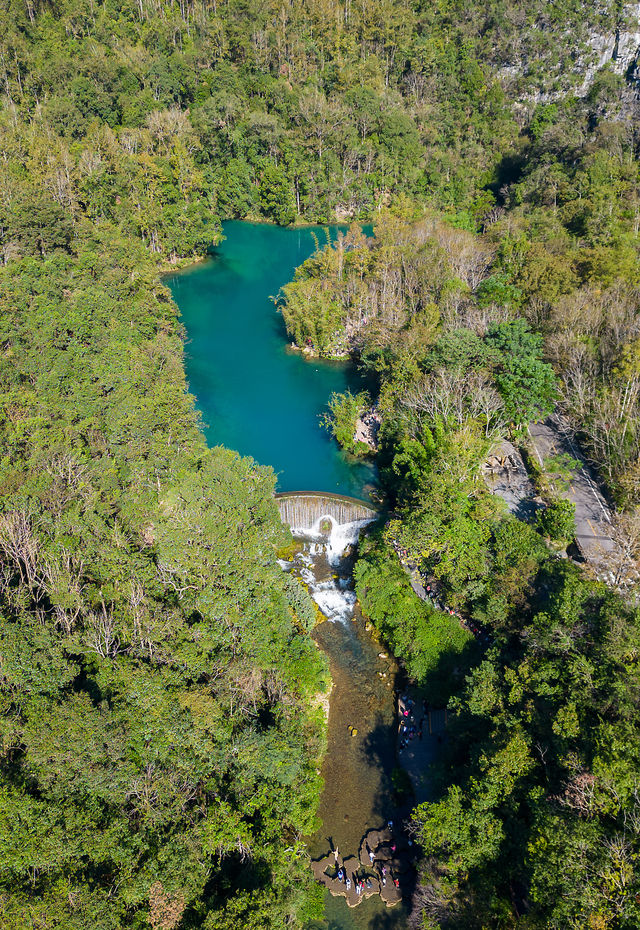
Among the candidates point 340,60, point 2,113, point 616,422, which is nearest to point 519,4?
point 340,60

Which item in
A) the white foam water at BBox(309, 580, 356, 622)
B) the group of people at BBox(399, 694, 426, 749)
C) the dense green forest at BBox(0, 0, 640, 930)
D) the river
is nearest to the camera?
the dense green forest at BBox(0, 0, 640, 930)

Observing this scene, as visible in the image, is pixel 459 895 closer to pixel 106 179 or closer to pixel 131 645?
pixel 131 645

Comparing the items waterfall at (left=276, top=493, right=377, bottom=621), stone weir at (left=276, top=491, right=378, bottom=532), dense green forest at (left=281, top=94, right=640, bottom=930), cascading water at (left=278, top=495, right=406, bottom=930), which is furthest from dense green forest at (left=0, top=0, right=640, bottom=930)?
stone weir at (left=276, top=491, right=378, bottom=532)

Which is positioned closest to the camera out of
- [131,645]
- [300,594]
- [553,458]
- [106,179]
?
[131,645]

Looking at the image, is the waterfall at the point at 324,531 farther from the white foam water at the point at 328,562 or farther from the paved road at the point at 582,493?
the paved road at the point at 582,493

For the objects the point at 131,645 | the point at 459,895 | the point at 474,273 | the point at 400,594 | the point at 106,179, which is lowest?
the point at 459,895

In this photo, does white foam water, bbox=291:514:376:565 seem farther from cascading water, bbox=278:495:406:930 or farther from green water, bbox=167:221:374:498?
green water, bbox=167:221:374:498

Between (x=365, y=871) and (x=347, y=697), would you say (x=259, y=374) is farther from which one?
(x=365, y=871)
